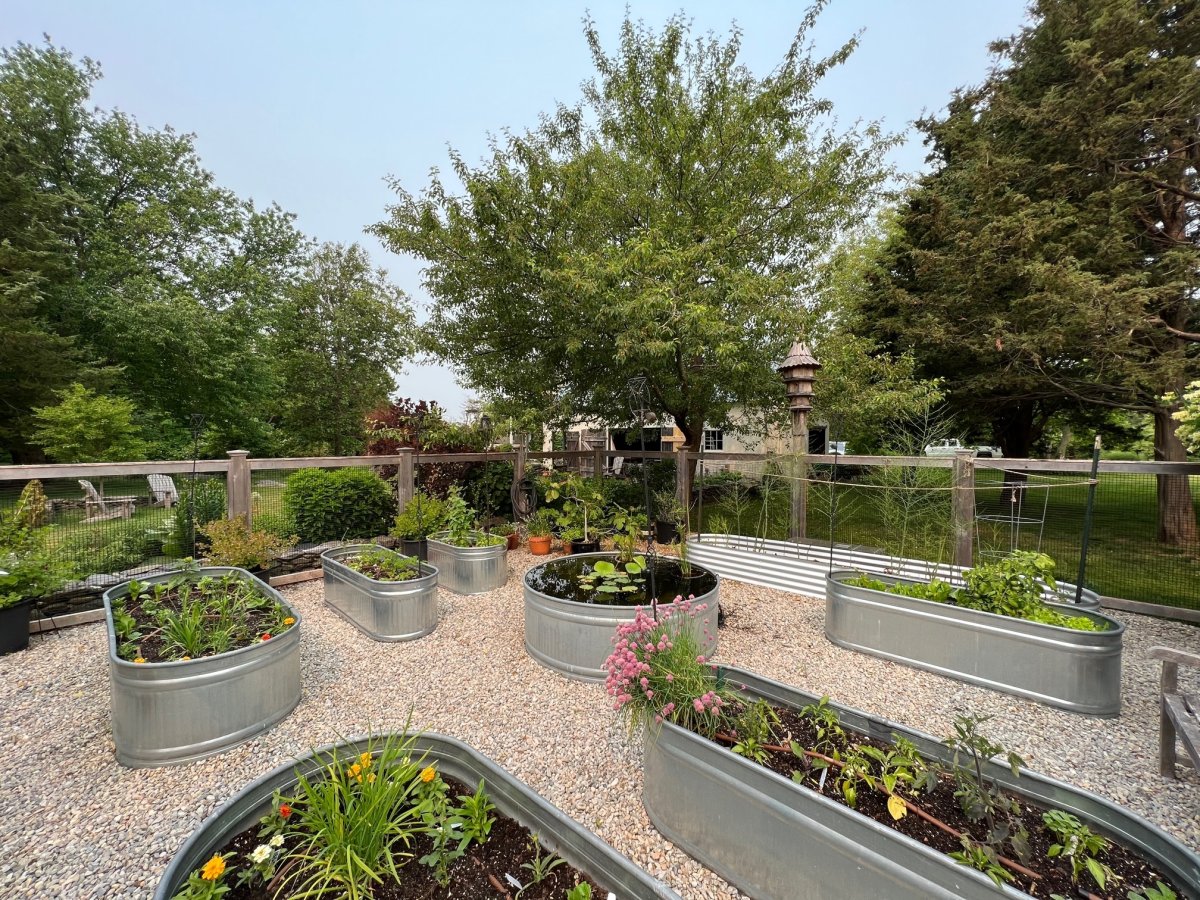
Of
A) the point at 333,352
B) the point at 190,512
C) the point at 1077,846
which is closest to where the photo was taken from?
the point at 1077,846

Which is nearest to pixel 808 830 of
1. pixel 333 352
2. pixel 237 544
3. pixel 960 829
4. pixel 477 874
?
pixel 960 829

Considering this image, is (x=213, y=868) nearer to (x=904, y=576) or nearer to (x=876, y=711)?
(x=876, y=711)

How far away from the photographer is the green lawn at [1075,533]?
4367 mm

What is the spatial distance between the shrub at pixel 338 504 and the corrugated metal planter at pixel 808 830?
487 centimetres

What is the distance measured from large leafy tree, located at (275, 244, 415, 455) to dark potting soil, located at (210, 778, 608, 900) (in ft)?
56.5

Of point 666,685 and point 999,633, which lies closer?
A: point 666,685

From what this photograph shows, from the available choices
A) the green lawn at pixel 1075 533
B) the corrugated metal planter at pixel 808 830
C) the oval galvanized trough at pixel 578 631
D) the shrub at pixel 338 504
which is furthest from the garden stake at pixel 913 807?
the shrub at pixel 338 504

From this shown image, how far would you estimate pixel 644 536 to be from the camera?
6480mm

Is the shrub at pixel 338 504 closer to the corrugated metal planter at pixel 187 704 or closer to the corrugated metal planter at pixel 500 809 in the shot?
the corrugated metal planter at pixel 187 704

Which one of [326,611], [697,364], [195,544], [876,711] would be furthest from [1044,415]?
[195,544]

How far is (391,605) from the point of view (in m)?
3.70

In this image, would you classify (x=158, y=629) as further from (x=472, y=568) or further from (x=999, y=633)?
(x=999, y=633)

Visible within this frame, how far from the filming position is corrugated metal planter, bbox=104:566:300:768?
2.20m

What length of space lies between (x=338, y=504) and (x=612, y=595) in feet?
12.1
